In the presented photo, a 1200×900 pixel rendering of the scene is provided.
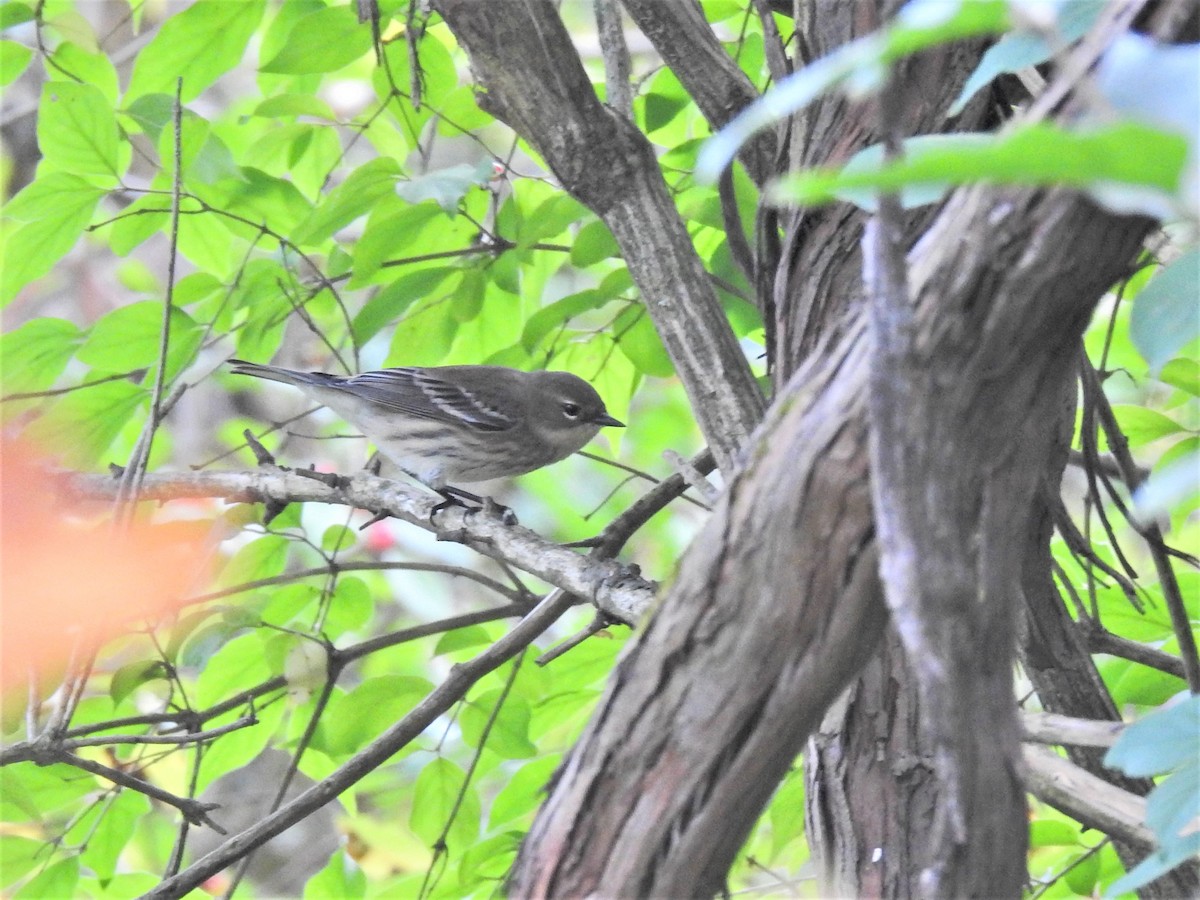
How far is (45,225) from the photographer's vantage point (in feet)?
9.29

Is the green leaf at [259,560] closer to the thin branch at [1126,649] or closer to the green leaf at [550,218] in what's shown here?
the green leaf at [550,218]

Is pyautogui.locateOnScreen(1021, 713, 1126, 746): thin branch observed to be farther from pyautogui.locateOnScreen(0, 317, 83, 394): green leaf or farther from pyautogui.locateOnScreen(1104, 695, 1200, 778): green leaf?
pyautogui.locateOnScreen(0, 317, 83, 394): green leaf

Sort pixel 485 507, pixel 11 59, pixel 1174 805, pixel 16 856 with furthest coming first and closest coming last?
1. pixel 485 507
2. pixel 11 59
3. pixel 16 856
4. pixel 1174 805

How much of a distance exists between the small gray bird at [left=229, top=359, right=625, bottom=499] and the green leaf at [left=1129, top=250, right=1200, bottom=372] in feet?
12.8

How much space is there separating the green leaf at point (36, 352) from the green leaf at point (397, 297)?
0.82m

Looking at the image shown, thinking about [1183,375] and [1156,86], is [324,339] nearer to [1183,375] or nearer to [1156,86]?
[1183,375]

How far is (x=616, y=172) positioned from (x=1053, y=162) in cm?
179

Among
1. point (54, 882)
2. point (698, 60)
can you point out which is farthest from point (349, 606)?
point (698, 60)

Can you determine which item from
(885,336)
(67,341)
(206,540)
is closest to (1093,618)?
(885,336)

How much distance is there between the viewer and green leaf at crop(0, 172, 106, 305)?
281 centimetres

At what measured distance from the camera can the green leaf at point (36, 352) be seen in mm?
3041

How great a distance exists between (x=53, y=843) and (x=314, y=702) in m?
0.67

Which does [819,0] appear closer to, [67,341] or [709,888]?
[709,888]

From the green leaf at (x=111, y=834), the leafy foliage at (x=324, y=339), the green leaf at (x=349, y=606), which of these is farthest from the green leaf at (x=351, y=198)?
the green leaf at (x=111, y=834)
